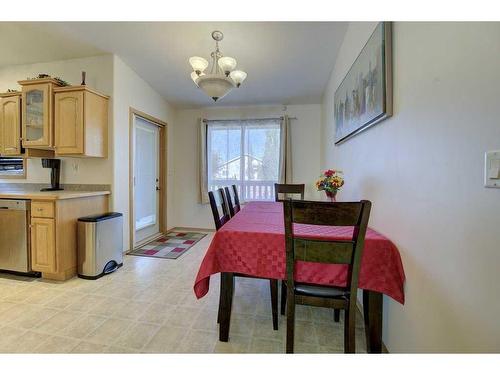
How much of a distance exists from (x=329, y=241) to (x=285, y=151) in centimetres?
316

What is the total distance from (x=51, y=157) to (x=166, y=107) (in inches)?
75.9

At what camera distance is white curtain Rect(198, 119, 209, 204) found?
14.3 ft

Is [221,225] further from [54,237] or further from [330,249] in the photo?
[54,237]

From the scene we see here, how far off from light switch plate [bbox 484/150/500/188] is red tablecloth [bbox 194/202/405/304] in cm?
66

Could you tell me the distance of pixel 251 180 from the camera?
435cm

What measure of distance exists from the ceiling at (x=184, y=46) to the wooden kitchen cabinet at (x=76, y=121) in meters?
0.59

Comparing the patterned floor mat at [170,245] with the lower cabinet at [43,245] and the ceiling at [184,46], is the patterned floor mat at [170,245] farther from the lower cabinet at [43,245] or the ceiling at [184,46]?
the ceiling at [184,46]

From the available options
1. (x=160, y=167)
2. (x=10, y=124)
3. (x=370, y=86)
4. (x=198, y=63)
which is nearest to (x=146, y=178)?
(x=160, y=167)

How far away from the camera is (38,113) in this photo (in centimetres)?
276

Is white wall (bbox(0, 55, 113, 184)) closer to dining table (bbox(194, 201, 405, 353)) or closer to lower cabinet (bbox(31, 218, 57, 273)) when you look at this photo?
lower cabinet (bbox(31, 218, 57, 273))
